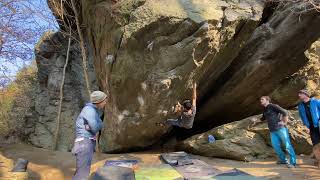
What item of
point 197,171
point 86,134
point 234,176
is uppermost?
point 86,134

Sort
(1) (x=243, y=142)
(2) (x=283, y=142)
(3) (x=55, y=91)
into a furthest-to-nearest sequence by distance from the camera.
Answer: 1. (3) (x=55, y=91)
2. (1) (x=243, y=142)
3. (2) (x=283, y=142)

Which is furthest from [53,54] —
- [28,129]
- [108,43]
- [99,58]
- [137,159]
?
[137,159]

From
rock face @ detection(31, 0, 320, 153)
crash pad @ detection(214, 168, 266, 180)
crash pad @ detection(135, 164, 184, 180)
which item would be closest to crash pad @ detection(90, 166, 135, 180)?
crash pad @ detection(135, 164, 184, 180)

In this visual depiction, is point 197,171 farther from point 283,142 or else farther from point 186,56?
point 186,56

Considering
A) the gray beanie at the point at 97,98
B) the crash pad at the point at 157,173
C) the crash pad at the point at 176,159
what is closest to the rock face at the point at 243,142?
Answer: the crash pad at the point at 176,159

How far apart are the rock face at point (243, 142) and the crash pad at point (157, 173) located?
1.98 metres

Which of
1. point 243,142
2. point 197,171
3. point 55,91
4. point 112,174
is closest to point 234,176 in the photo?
point 197,171

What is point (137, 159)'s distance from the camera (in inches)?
379

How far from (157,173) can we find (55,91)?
783 cm

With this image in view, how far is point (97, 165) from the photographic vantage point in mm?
8984

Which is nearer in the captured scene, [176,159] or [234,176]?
[234,176]

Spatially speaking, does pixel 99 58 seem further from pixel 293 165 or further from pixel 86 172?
pixel 293 165

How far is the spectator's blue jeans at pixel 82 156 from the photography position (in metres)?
5.89

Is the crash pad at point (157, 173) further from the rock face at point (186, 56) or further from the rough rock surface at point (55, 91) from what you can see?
the rough rock surface at point (55, 91)
